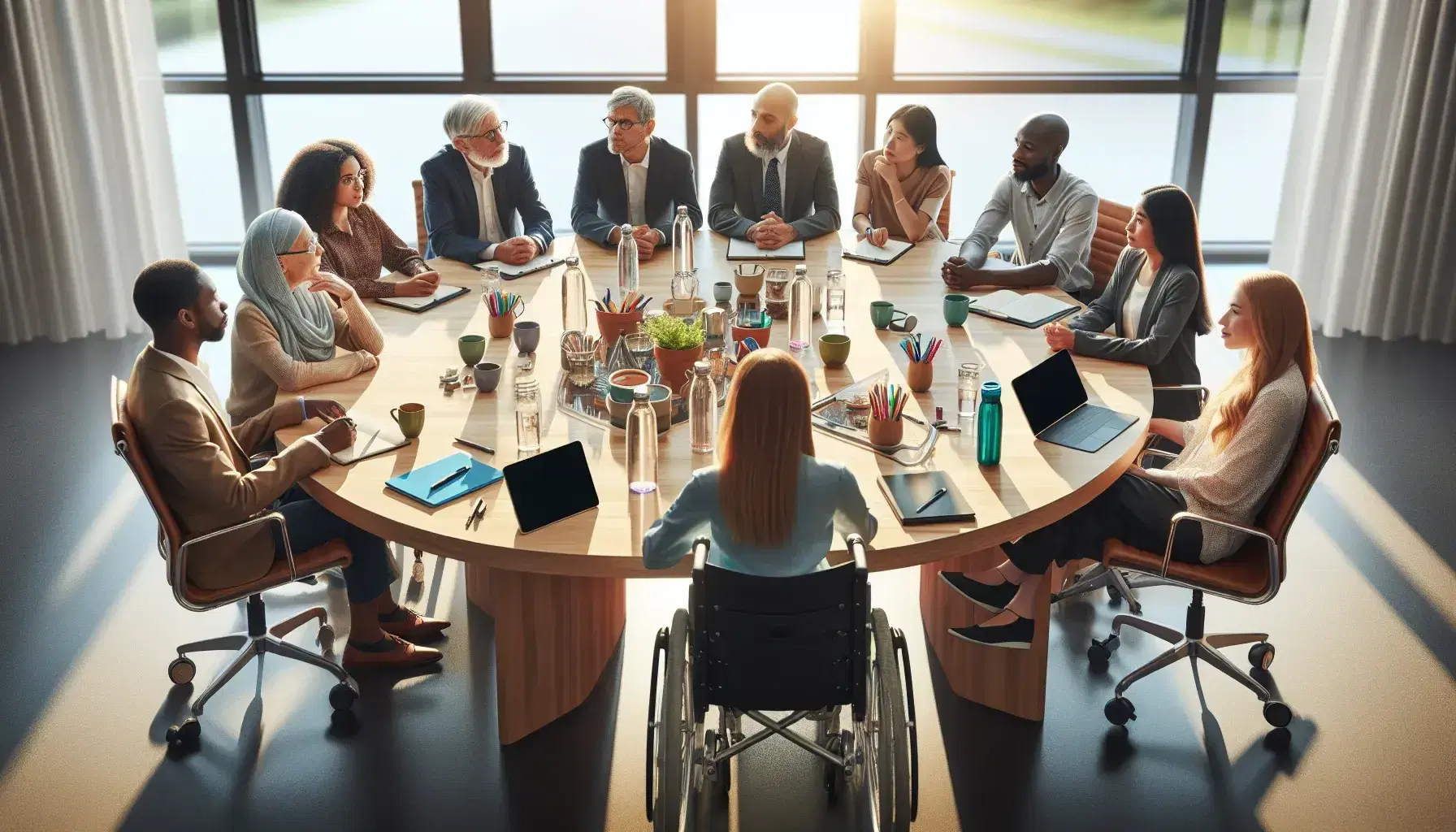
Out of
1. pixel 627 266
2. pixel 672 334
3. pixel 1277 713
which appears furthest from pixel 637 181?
pixel 1277 713

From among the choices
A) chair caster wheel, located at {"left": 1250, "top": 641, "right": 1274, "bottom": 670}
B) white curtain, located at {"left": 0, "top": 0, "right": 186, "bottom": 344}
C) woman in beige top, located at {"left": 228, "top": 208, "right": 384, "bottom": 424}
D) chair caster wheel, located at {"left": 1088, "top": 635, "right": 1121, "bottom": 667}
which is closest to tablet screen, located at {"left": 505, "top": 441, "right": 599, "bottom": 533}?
woman in beige top, located at {"left": 228, "top": 208, "right": 384, "bottom": 424}

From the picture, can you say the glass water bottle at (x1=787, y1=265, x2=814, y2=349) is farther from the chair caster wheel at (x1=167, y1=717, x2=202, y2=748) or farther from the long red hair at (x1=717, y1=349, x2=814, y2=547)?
the chair caster wheel at (x1=167, y1=717, x2=202, y2=748)

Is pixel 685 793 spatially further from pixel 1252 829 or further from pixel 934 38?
pixel 934 38

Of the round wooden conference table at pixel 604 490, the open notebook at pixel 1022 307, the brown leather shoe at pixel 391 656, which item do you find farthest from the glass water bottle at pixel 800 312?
the brown leather shoe at pixel 391 656

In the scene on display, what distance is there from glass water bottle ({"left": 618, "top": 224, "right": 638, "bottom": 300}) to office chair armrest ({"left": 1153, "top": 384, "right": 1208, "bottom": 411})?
1.68m

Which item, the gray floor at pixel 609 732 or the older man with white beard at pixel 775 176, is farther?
the older man with white beard at pixel 775 176

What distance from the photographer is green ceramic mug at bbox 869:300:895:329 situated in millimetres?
3939

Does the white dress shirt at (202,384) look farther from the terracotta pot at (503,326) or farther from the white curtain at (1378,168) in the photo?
the white curtain at (1378,168)

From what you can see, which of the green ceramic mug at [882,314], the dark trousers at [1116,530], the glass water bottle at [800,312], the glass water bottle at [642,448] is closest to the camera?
the glass water bottle at [642,448]

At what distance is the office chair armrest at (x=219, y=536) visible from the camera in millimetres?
2971

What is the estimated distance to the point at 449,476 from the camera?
2922 mm

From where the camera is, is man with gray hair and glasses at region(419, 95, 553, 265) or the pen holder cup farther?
man with gray hair and glasses at region(419, 95, 553, 265)

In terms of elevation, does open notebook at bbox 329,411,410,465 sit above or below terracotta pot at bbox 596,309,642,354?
below

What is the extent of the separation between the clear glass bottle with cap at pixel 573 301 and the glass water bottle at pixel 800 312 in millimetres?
631
